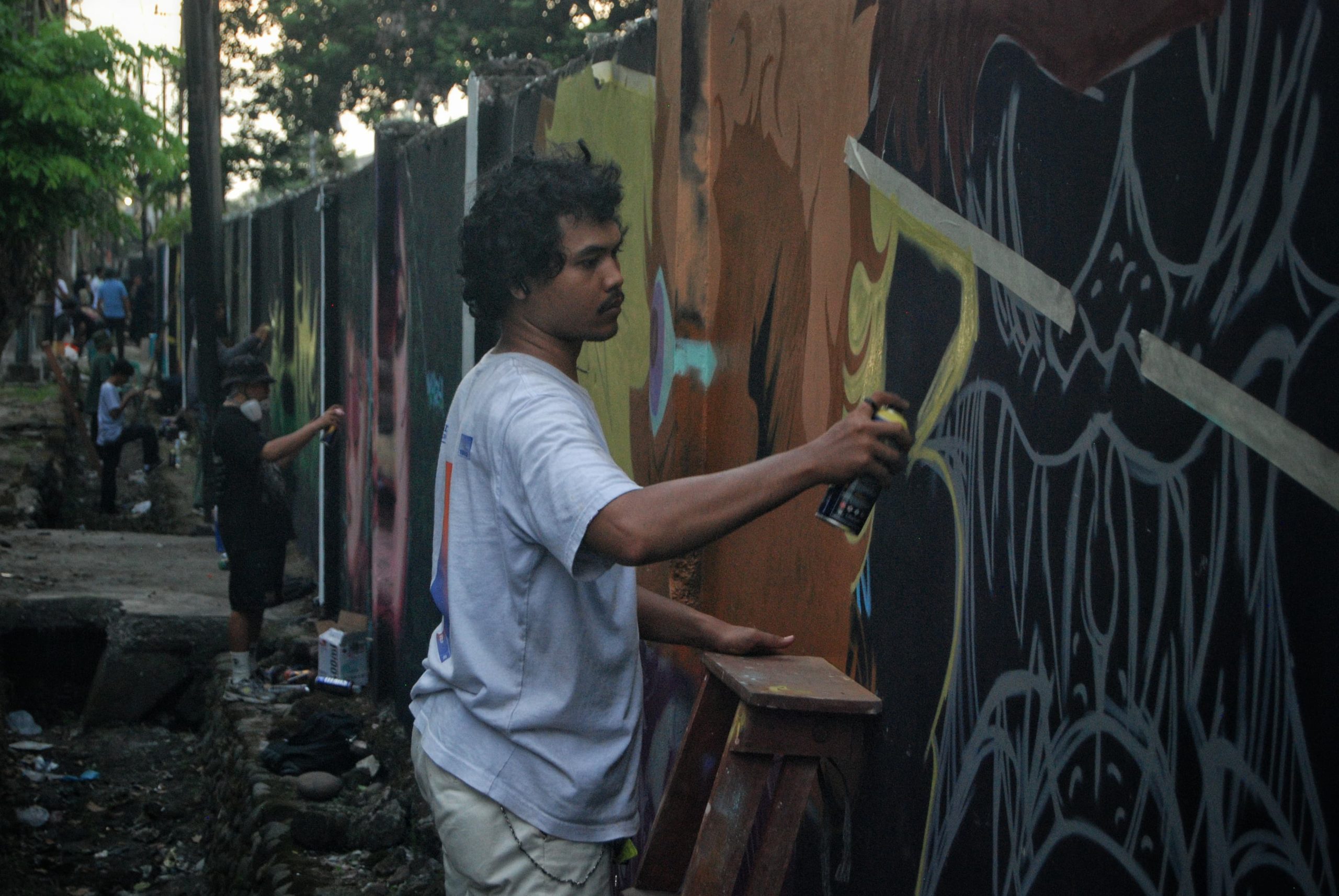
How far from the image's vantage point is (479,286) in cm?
247

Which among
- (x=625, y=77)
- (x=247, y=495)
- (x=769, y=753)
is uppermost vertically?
(x=625, y=77)

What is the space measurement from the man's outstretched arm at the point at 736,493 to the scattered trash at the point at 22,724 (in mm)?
7495

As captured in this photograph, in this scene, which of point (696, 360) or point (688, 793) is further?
point (696, 360)

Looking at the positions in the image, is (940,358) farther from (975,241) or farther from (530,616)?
(530,616)

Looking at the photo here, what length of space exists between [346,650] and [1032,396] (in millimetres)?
5895

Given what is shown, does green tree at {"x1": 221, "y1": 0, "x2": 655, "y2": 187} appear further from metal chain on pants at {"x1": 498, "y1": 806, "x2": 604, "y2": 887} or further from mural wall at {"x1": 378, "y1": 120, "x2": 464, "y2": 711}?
metal chain on pants at {"x1": 498, "y1": 806, "x2": 604, "y2": 887}

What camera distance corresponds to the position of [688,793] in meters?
2.71

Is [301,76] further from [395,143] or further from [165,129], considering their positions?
[395,143]

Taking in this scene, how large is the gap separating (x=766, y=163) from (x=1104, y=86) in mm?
1433

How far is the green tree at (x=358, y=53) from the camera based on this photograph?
25.7 metres

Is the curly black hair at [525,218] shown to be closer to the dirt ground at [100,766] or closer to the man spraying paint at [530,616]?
the man spraying paint at [530,616]

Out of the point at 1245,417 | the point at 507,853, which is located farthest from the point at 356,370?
the point at 1245,417

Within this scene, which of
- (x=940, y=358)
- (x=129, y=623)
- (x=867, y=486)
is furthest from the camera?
(x=129, y=623)

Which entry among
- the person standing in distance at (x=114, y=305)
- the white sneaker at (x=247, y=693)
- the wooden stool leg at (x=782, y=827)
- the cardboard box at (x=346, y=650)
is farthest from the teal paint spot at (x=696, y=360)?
the person standing in distance at (x=114, y=305)
